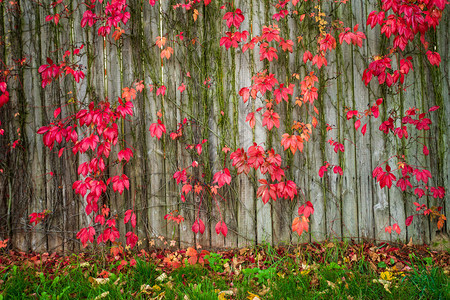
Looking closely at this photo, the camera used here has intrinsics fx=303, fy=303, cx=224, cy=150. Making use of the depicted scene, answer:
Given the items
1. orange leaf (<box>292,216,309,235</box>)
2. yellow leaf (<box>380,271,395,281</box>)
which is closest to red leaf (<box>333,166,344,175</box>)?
orange leaf (<box>292,216,309,235</box>)

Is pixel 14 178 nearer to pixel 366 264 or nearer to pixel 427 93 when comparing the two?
pixel 366 264

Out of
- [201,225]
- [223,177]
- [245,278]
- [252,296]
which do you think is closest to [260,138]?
[223,177]

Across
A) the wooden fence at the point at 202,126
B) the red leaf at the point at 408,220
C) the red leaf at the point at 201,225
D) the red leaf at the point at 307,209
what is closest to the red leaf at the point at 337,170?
the wooden fence at the point at 202,126

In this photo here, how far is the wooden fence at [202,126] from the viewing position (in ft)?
8.08

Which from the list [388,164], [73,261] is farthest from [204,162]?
[388,164]

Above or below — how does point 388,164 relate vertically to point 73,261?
above

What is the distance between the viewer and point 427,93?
2439mm

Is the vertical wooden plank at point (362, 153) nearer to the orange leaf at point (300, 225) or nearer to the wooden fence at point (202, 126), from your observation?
the wooden fence at point (202, 126)

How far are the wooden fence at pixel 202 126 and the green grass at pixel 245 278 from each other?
0.21 metres

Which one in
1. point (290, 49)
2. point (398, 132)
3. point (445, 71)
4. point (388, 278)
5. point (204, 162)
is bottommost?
point (388, 278)

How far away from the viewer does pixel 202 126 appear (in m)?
2.50

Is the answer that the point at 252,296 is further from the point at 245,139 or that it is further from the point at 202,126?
the point at 202,126

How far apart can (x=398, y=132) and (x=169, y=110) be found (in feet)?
6.02

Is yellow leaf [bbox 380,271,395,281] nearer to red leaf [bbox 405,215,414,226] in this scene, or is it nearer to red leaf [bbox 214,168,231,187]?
red leaf [bbox 405,215,414,226]
